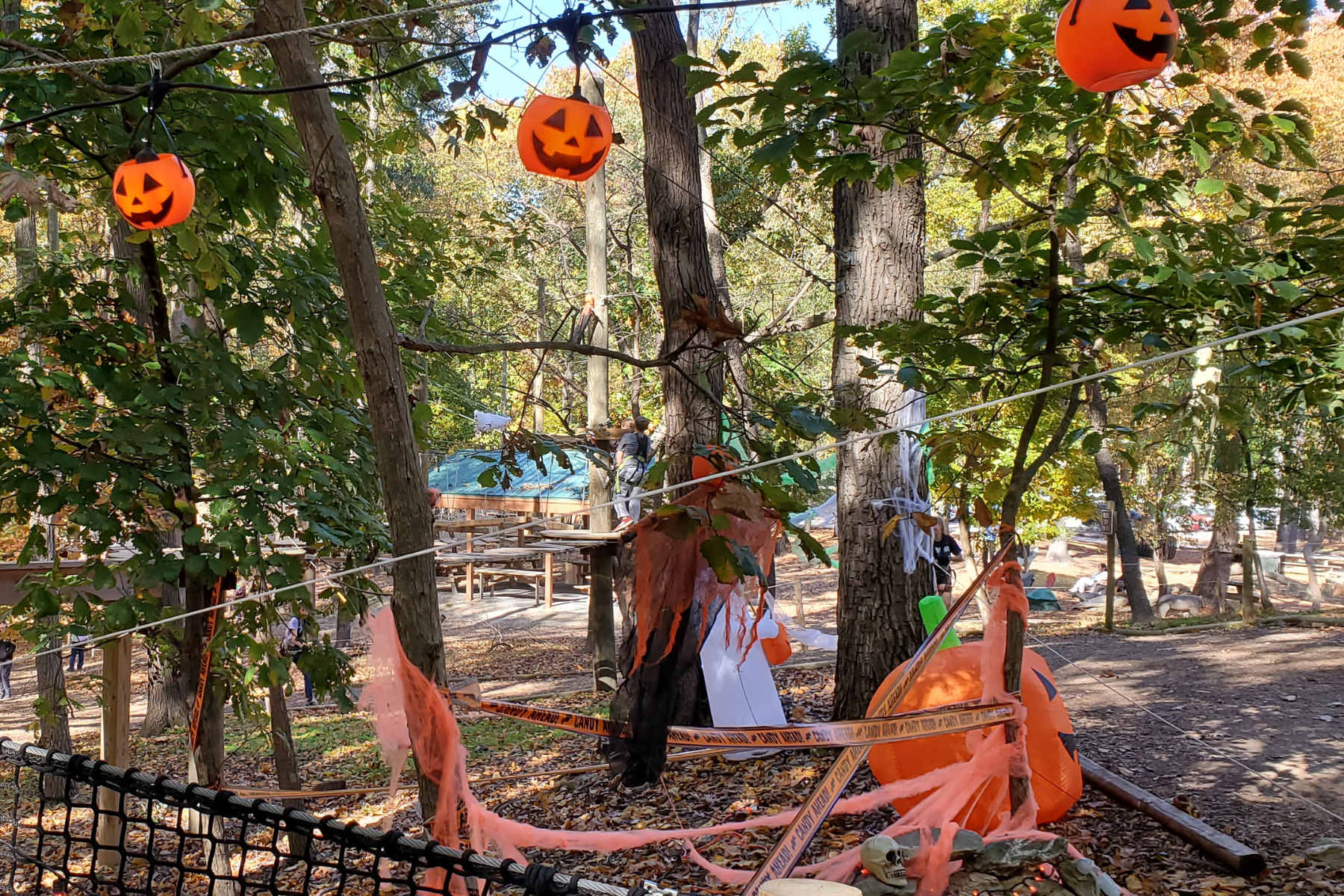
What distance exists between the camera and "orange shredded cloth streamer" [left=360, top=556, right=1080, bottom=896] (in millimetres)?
3244

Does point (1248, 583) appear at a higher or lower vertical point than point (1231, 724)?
higher

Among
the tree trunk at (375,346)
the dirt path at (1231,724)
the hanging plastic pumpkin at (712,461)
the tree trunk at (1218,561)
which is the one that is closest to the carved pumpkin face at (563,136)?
the tree trunk at (375,346)

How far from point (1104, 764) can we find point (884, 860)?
2.54m

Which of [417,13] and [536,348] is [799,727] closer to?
[536,348]

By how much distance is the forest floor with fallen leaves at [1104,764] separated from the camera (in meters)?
4.55

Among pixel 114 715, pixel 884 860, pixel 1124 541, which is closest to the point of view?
pixel 884 860

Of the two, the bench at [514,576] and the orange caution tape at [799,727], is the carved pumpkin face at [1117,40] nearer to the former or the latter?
the orange caution tape at [799,727]

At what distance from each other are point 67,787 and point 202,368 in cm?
208

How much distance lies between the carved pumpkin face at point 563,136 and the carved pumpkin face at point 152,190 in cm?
134

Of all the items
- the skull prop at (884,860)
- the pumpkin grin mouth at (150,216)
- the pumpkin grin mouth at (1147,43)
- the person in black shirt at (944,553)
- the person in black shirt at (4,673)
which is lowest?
the person in black shirt at (4,673)

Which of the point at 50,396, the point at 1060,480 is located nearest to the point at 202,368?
the point at 50,396

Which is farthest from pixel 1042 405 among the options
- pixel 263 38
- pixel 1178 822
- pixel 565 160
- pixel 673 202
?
pixel 263 38

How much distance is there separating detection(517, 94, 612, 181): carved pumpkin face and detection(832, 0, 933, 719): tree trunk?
271 centimetres

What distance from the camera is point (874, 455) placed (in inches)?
249
